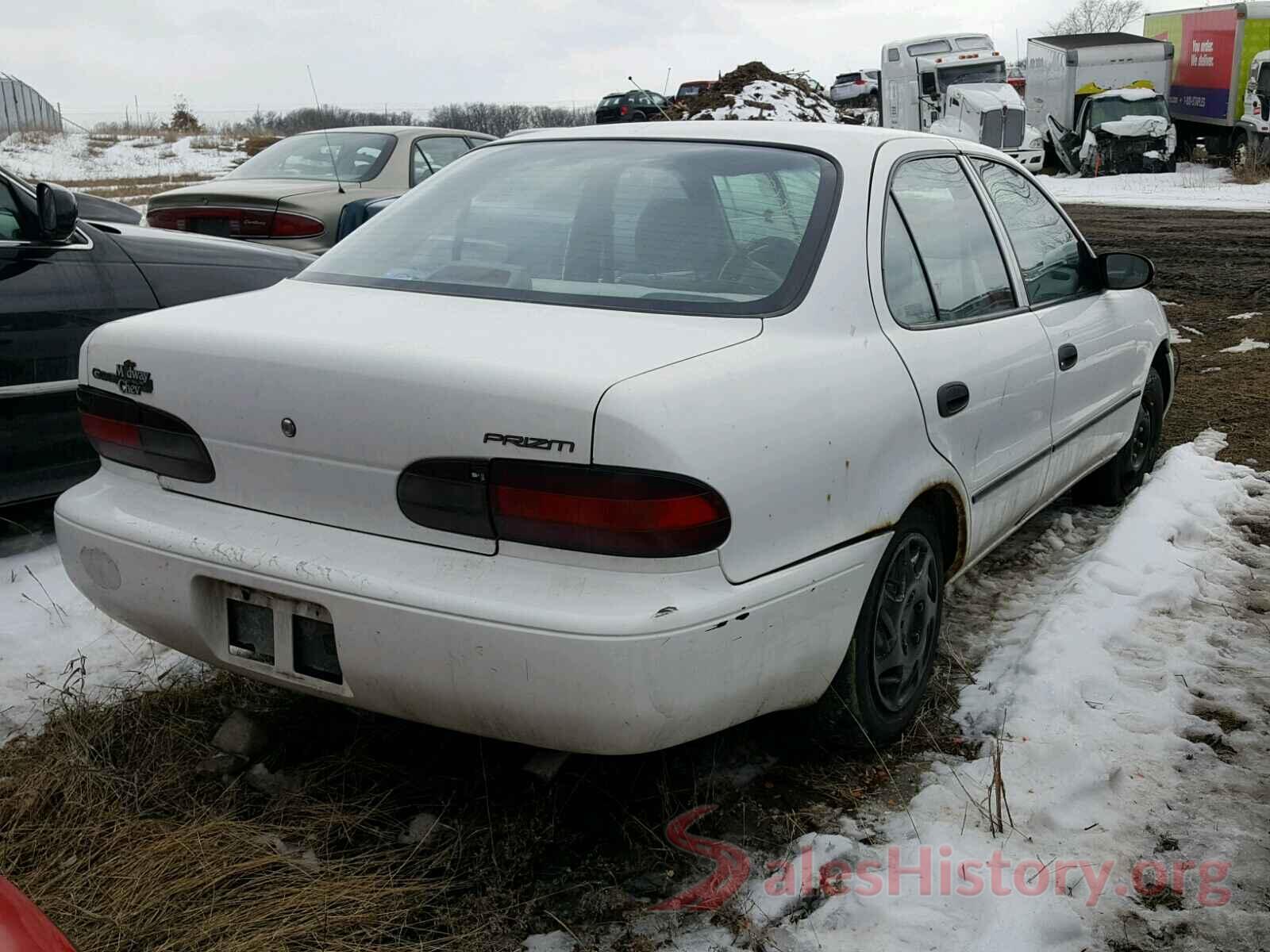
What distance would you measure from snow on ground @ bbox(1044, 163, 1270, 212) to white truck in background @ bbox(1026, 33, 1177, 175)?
1.62 feet

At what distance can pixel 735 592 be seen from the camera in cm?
236

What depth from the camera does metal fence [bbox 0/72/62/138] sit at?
141ft

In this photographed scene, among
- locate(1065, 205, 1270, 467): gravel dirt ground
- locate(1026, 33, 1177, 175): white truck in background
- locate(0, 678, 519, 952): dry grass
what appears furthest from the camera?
locate(1026, 33, 1177, 175): white truck in background

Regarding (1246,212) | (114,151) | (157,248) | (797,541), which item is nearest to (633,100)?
(114,151)

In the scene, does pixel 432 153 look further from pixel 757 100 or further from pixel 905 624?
pixel 757 100

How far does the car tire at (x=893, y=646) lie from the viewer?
9.46 feet

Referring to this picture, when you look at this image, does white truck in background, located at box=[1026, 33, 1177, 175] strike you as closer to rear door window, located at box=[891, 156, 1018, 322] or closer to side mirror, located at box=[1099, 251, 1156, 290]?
side mirror, located at box=[1099, 251, 1156, 290]

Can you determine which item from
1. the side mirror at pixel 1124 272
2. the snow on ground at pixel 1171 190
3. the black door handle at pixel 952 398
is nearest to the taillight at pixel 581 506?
the black door handle at pixel 952 398

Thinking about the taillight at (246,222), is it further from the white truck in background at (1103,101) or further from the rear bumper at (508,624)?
the white truck in background at (1103,101)

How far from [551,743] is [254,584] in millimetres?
687

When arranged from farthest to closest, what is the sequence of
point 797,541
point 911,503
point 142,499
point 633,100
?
point 633,100, point 911,503, point 142,499, point 797,541

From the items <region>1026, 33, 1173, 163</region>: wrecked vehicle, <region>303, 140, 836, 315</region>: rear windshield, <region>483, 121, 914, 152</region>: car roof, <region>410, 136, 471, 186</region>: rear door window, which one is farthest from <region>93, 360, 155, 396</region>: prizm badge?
<region>1026, 33, 1173, 163</region>: wrecked vehicle

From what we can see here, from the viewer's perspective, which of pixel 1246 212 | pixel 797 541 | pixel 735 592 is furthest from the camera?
pixel 1246 212

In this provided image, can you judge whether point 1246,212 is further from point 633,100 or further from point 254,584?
point 633,100
